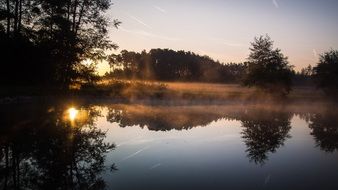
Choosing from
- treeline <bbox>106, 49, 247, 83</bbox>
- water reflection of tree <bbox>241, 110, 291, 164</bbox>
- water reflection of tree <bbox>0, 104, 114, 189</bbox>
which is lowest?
water reflection of tree <bbox>241, 110, 291, 164</bbox>

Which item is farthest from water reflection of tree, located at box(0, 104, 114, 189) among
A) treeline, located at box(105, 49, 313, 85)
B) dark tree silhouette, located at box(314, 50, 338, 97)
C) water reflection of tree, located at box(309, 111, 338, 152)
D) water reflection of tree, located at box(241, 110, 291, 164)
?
treeline, located at box(105, 49, 313, 85)

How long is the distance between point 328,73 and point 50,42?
56.0m

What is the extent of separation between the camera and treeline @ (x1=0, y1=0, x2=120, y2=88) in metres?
31.7

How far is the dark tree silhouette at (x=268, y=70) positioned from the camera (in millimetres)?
61294

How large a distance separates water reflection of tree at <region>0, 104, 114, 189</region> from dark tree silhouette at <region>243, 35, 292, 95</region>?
4654 cm

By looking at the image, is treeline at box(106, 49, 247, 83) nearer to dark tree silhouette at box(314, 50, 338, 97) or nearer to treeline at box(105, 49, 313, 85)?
treeline at box(105, 49, 313, 85)

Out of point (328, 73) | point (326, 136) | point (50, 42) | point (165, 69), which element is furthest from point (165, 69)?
point (326, 136)

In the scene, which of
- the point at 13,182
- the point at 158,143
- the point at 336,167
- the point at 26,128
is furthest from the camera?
the point at 26,128

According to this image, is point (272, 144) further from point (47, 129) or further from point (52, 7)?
point (52, 7)

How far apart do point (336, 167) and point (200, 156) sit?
15.3 feet

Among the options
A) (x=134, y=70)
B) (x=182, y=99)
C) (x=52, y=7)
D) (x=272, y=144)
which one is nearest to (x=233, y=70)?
(x=134, y=70)

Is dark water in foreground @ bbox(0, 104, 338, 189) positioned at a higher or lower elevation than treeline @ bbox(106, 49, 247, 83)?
lower

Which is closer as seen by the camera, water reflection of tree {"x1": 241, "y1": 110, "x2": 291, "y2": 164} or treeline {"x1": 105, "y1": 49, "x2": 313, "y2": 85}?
water reflection of tree {"x1": 241, "y1": 110, "x2": 291, "y2": 164}

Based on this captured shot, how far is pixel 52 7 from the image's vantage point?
3256cm
